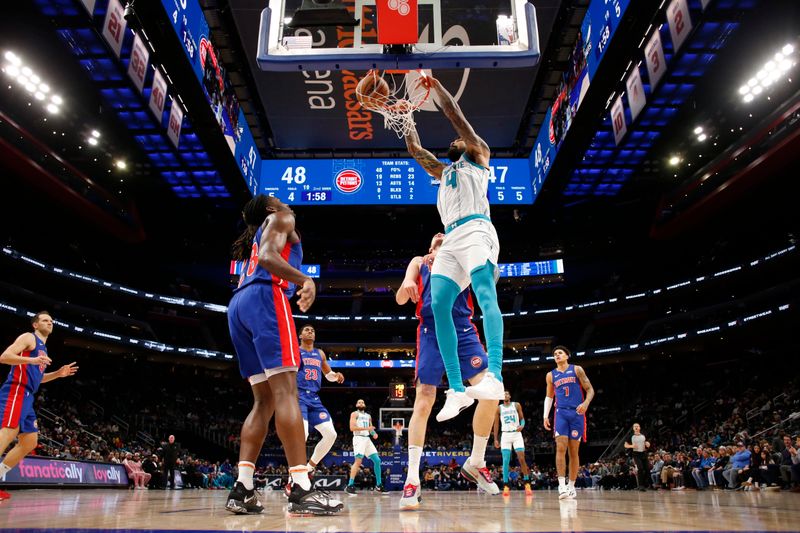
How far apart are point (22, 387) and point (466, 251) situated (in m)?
5.11

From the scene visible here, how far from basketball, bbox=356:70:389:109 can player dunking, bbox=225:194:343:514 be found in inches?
64.9

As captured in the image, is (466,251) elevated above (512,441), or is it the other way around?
(466,251)

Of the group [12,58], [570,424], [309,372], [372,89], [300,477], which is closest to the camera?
[300,477]

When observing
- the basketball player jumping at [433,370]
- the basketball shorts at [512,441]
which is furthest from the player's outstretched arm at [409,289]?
the basketball shorts at [512,441]

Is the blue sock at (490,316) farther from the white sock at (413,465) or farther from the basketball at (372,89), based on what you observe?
the basketball at (372,89)

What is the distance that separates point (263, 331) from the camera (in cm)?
334

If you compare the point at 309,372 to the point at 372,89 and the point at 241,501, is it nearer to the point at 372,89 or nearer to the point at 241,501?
the point at 372,89

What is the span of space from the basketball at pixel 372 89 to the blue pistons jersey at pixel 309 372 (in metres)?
3.92

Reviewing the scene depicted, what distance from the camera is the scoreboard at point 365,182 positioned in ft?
59.3

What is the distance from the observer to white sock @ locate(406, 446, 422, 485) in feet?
13.3

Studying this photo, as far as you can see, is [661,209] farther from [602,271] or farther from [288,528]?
[288,528]

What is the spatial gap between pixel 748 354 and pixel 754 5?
65.3 feet

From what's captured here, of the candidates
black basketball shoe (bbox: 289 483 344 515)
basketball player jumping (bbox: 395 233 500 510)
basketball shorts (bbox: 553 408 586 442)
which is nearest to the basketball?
basketball player jumping (bbox: 395 233 500 510)

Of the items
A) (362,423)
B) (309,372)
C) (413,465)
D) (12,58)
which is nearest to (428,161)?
(413,465)
